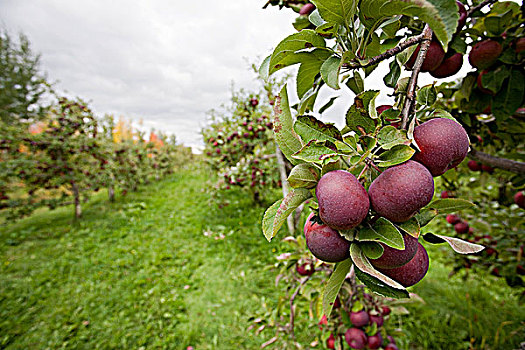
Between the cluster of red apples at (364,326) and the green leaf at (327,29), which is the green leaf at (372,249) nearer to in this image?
the green leaf at (327,29)

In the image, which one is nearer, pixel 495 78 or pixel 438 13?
pixel 438 13

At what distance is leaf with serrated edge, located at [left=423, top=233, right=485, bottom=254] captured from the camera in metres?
0.46

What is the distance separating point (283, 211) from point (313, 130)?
0.17 metres

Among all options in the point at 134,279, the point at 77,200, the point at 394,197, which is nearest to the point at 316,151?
the point at 394,197

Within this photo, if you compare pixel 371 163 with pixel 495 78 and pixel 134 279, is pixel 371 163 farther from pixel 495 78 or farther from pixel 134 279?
pixel 134 279

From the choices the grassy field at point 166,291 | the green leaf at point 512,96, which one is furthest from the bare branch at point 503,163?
the grassy field at point 166,291

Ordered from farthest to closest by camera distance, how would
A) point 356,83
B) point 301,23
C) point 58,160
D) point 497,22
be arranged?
point 58,160
point 497,22
point 301,23
point 356,83

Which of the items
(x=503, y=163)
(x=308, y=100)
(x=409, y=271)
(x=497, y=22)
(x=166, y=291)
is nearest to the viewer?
(x=409, y=271)

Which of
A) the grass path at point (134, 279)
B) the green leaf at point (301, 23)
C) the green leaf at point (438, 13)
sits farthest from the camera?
the grass path at point (134, 279)

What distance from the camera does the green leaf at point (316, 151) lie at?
0.47 metres

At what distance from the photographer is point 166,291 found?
3.53 metres

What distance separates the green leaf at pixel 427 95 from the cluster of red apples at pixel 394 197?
6 centimetres

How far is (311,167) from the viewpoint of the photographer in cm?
49

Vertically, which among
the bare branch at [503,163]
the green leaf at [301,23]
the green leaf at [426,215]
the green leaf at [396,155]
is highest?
the green leaf at [301,23]
